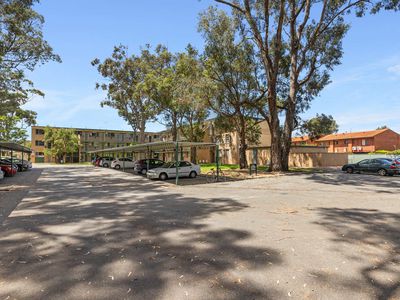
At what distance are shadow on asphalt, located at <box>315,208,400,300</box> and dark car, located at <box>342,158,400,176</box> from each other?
14.9 meters

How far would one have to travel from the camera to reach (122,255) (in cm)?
482

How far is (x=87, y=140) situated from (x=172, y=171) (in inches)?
2223

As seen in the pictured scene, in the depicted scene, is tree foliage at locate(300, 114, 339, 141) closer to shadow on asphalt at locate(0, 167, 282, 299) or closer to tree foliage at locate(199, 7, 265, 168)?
tree foliage at locate(199, 7, 265, 168)

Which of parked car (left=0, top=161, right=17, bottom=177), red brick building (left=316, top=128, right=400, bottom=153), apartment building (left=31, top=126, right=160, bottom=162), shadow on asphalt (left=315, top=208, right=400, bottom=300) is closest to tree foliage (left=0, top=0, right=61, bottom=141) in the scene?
parked car (left=0, top=161, right=17, bottom=177)

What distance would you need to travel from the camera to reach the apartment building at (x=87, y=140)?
66.2 metres

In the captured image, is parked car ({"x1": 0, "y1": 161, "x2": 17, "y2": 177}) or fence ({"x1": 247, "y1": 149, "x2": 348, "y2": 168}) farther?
fence ({"x1": 247, "y1": 149, "x2": 348, "y2": 168})

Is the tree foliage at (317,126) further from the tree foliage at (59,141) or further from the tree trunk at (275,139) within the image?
the tree foliage at (59,141)

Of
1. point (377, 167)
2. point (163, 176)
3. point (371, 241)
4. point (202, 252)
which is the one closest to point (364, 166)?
point (377, 167)

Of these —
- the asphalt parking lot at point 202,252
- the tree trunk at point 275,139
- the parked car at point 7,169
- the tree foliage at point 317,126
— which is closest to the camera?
the asphalt parking lot at point 202,252

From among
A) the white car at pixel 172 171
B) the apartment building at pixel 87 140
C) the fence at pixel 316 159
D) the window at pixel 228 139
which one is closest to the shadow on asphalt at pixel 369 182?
the white car at pixel 172 171

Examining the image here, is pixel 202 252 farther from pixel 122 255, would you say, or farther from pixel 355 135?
pixel 355 135

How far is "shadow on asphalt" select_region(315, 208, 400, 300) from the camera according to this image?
3.75m

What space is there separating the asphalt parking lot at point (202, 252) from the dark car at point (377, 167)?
13646 mm

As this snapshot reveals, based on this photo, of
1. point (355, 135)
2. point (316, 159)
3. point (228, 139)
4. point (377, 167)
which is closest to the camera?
point (377, 167)
